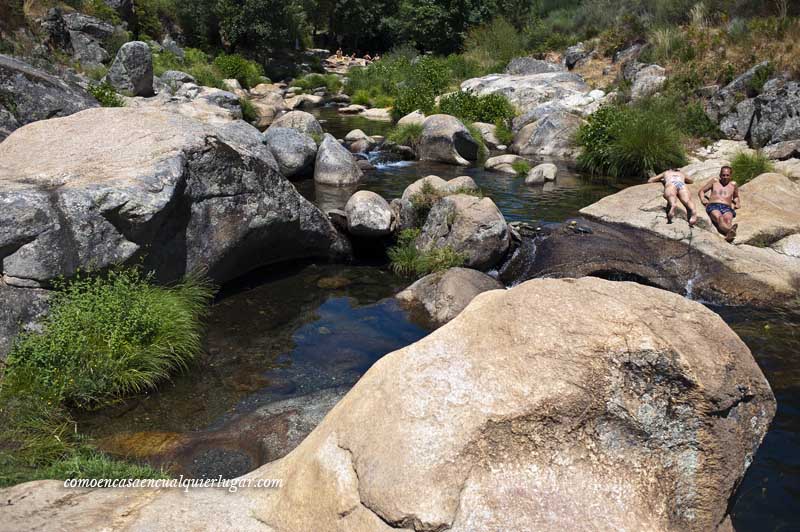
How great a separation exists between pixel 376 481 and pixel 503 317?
1.23 meters

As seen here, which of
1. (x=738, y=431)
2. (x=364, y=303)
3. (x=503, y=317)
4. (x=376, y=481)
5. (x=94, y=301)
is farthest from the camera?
(x=364, y=303)

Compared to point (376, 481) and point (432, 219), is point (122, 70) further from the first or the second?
point (376, 481)

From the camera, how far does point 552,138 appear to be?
20.2m

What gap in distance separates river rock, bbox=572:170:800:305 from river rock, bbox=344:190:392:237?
3.34 metres

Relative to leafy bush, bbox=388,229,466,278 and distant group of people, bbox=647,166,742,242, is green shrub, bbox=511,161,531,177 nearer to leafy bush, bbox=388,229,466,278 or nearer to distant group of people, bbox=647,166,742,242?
distant group of people, bbox=647,166,742,242

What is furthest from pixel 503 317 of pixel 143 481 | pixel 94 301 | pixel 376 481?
pixel 94 301

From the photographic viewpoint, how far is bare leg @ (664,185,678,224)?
11195 mm

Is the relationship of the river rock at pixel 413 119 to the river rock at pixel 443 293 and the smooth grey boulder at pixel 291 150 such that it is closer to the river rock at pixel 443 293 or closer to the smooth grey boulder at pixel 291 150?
the smooth grey boulder at pixel 291 150

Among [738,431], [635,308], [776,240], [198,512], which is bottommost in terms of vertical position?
[776,240]

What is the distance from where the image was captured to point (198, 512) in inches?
132

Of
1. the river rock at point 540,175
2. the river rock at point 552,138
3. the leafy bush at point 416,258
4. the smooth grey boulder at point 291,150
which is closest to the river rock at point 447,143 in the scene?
the river rock at point 552,138

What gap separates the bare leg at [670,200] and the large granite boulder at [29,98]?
33.4 feet

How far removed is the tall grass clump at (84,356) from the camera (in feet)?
16.4

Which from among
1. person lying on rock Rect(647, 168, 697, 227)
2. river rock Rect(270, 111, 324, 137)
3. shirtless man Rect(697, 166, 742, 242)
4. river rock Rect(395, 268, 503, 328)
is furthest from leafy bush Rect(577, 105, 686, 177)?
river rock Rect(395, 268, 503, 328)
